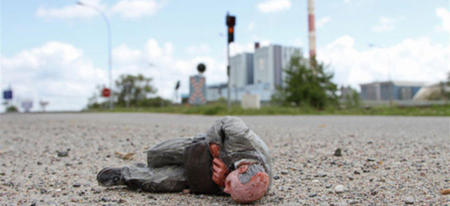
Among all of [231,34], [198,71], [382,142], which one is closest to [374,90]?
[198,71]

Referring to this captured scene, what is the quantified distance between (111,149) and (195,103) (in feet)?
47.3

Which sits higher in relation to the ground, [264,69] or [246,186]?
[264,69]

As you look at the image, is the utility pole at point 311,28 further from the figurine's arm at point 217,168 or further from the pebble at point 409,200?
the figurine's arm at point 217,168

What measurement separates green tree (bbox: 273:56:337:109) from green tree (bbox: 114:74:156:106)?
27.8 meters

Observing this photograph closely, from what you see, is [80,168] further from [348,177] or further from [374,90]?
[374,90]

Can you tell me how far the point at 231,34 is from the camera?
13008 mm

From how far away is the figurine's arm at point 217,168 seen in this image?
7.06 ft

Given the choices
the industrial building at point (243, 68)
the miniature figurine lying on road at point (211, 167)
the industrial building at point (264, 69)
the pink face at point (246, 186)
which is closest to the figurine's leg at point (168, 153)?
the miniature figurine lying on road at point (211, 167)

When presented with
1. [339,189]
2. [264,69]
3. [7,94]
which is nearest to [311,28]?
[264,69]

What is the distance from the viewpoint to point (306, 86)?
18578 millimetres

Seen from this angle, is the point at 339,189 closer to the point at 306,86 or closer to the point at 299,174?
the point at 299,174

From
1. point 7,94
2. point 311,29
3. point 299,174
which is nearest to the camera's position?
point 299,174

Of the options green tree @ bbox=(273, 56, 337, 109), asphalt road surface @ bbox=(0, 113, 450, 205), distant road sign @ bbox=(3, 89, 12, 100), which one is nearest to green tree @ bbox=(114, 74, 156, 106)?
distant road sign @ bbox=(3, 89, 12, 100)

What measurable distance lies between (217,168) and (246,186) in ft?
0.83
